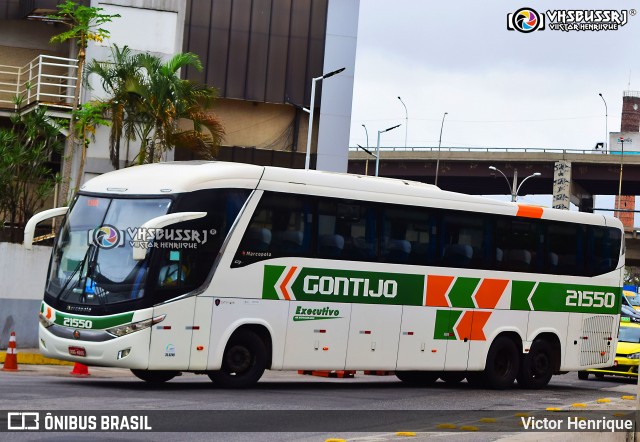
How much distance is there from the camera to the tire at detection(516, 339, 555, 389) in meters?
23.7

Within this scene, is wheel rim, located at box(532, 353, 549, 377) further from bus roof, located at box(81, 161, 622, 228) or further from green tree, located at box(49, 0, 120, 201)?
green tree, located at box(49, 0, 120, 201)

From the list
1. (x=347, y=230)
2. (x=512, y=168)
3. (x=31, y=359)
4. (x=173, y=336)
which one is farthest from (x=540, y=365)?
(x=512, y=168)

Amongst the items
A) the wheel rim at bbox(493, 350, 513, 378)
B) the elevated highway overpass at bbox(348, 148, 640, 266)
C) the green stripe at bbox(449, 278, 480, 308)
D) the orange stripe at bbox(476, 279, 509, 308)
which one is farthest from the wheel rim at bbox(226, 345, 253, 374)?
the elevated highway overpass at bbox(348, 148, 640, 266)

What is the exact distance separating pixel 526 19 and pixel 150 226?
25.3 meters

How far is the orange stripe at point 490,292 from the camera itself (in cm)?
2233

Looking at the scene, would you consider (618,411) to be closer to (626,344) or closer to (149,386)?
(149,386)

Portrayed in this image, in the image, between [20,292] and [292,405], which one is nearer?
[292,405]

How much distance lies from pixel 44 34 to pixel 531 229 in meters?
19.2

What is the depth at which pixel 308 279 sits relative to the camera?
63.5 feet

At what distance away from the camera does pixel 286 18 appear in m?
39.9

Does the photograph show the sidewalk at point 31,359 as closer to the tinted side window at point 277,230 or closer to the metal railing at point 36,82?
the tinted side window at point 277,230

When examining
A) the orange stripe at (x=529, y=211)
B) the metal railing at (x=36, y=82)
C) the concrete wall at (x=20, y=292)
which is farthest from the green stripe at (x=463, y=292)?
the metal railing at (x=36, y=82)

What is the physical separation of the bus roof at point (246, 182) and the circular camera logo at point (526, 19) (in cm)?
1807

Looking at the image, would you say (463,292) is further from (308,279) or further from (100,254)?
(100,254)
